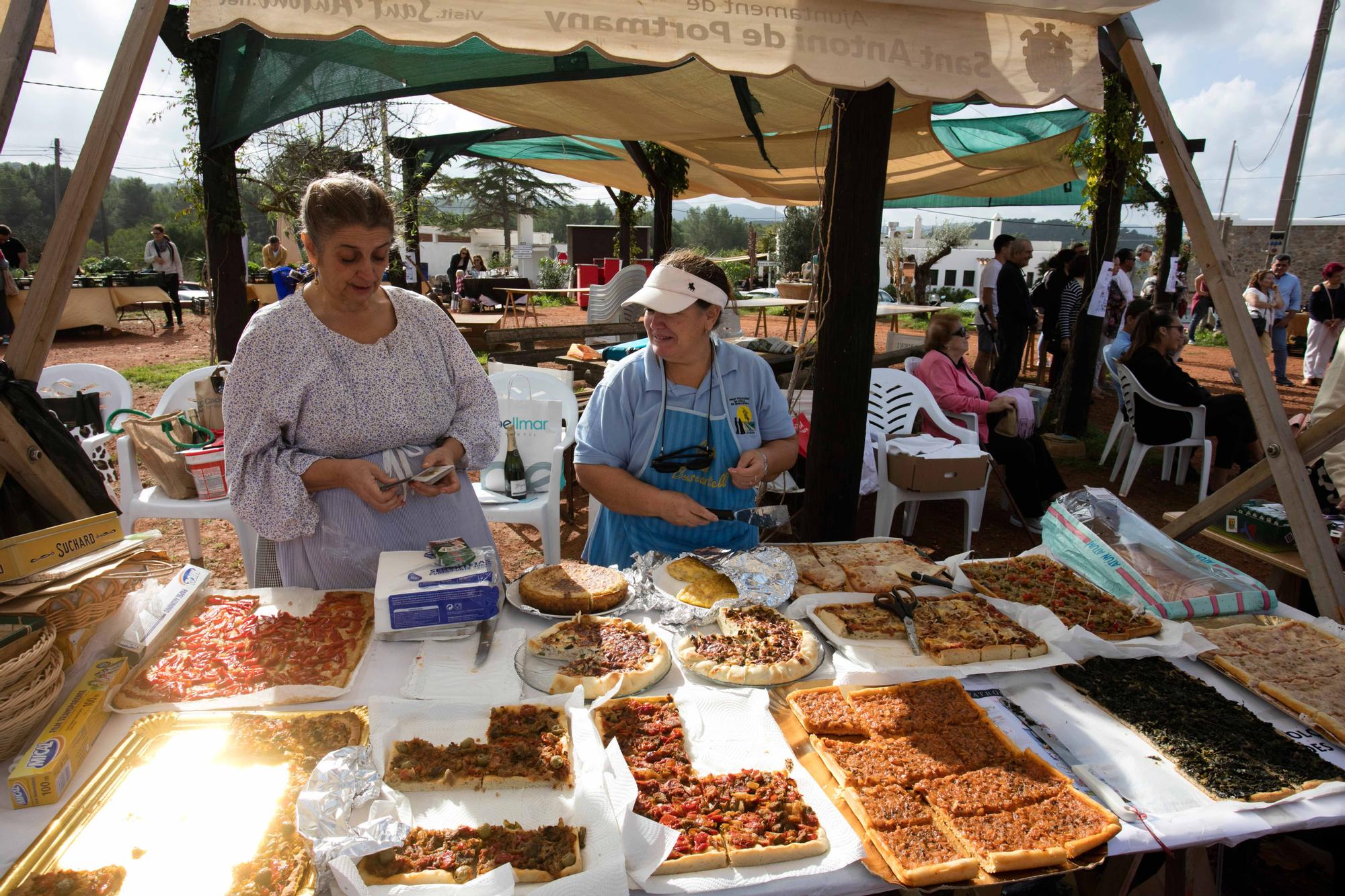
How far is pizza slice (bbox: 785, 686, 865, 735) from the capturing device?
6.37 ft

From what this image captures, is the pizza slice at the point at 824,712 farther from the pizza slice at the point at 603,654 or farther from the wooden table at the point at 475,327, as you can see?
the wooden table at the point at 475,327

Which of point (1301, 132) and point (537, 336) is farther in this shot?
point (1301, 132)

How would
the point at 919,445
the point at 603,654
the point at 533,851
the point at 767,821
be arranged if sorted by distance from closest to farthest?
the point at 533,851, the point at 767,821, the point at 603,654, the point at 919,445

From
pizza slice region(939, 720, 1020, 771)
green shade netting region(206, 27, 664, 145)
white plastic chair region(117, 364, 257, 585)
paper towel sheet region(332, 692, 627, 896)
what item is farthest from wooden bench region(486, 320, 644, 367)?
pizza slice region(939, 720, 1020, 771)

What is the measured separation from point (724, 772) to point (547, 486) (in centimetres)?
297

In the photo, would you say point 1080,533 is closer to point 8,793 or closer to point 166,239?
point 8,793

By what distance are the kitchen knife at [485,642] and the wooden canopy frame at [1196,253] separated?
1282mm

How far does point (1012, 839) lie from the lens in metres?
1.61

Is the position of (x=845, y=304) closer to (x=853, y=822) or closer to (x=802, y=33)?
(x=802, y=33)

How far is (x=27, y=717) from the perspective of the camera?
5.41ft

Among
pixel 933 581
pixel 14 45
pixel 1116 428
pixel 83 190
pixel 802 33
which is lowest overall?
pixel 1116 428

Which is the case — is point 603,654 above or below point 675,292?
below

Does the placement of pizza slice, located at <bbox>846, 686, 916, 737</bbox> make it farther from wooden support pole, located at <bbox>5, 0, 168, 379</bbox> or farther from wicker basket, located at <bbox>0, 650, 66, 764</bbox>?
wooden support pole, located at <bbox>5, 0, 168, 379</bbox>

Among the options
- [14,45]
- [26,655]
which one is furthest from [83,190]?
[26,655]
